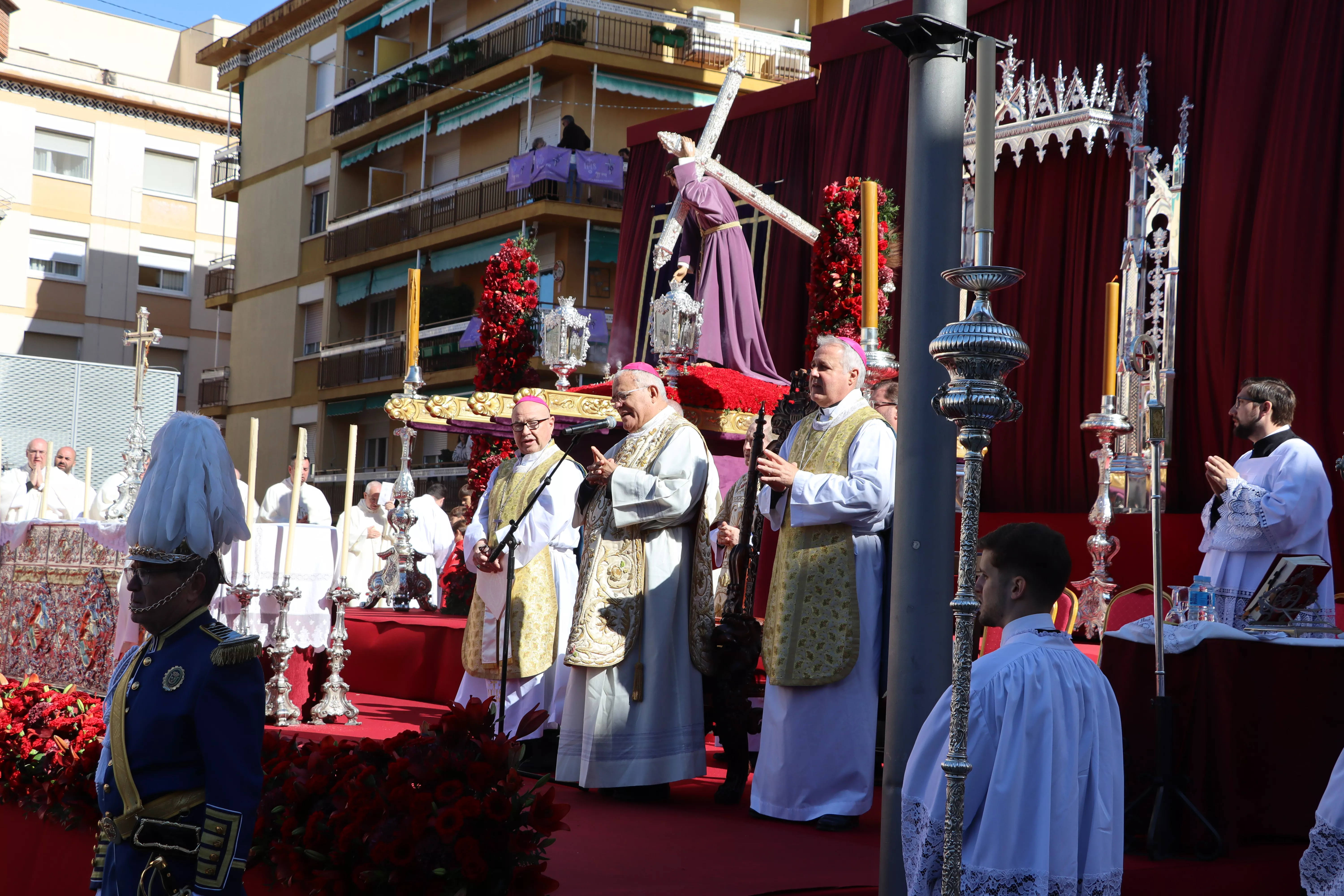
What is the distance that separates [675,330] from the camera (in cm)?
923

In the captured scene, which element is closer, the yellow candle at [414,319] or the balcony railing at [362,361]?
the yellow candle at [414,319]

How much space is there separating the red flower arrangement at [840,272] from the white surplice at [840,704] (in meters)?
4.29

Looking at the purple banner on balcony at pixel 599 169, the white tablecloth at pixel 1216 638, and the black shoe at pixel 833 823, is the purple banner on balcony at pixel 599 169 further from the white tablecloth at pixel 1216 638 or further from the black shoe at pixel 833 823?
the white tablecloth at pixel 1216 638

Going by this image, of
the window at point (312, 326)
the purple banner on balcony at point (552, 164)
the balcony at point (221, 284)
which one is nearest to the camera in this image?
the purple banner on balcony at point (552, 164)

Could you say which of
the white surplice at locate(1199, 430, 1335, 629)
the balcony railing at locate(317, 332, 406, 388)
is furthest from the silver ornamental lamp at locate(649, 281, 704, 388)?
the balcony railing at locate(317, 332, 406, 388)

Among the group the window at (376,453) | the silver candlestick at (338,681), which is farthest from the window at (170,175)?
the silver candlestick at (338,681)

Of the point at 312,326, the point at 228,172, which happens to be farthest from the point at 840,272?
the point at 228,172

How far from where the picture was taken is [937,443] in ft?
10.9

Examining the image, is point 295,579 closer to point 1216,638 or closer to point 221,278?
point 1216,638

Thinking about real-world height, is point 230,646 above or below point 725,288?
below

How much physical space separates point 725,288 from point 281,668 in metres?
5.49

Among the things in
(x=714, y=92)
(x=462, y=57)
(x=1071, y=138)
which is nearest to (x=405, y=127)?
(x=462, y=57)

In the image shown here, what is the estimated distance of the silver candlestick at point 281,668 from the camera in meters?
7.17

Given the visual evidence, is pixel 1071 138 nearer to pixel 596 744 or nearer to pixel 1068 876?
pixel 596 744
